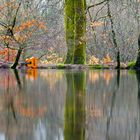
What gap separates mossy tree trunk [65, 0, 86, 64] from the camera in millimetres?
14289

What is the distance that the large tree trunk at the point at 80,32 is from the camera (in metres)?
14.3

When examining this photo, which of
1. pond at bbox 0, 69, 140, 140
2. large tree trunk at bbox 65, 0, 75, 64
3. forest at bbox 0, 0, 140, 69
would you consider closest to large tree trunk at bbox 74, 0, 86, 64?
forest at bbox 0, 0, 140, 69

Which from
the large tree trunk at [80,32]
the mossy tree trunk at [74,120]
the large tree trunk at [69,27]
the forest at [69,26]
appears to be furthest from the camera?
the large tree trunk at [69,27]

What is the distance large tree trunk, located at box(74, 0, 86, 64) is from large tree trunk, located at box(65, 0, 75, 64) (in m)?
0.20

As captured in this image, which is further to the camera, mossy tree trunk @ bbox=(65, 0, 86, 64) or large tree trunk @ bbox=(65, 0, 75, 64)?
large tree trunk @ bbox=(65, 0, 75, 64)

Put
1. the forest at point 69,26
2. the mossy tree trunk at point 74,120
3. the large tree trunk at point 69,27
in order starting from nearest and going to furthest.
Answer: the mossy tree trunk at point 74,120
the forest at point 69,26
the large tree trunk at point 69,27

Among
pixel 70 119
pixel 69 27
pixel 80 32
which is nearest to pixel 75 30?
pixel 80 32

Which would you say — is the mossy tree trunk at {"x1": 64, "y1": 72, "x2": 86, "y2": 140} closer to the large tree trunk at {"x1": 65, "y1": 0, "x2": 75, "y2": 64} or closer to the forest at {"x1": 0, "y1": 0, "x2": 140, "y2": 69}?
the forest at {"x1": 0, "y1": 0, "x2": 140, "y2": 69}

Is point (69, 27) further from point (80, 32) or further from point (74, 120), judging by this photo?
point (74, 120)

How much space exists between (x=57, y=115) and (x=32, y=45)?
14368 millimetres

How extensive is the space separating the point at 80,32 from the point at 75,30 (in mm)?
191

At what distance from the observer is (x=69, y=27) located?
1480cm

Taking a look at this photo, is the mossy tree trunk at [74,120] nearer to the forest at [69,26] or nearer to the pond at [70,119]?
the pond at [70,119]

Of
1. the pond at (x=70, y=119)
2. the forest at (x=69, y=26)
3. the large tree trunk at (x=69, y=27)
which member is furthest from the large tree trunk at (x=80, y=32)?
the pond at (x=70, y=119)
